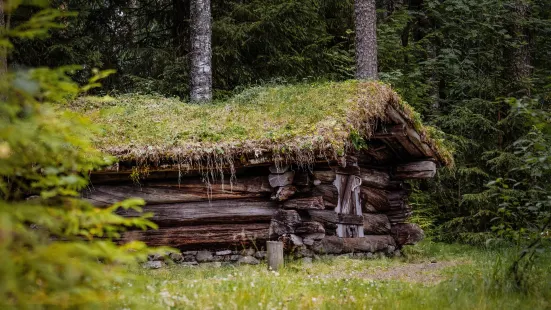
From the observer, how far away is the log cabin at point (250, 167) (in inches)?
A: 376

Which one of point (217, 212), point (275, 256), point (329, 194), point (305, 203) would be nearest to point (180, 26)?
point (217, 212)

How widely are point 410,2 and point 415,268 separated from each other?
13029mm

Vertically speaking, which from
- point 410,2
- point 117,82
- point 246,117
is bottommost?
point 246,117

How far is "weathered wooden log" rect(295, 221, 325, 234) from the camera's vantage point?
32.4ft

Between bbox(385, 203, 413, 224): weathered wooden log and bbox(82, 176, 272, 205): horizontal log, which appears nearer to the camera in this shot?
bbox(82, 176, 272, 205): horizontal log

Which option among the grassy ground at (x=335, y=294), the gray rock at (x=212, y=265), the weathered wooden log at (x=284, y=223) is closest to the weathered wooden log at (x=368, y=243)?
the weathered wooden log at (x=284, y=223)

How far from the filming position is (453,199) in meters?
17.0

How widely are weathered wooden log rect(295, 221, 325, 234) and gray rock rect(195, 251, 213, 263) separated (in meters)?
1.66

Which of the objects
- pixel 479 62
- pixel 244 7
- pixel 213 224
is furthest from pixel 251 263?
pixel 479 62

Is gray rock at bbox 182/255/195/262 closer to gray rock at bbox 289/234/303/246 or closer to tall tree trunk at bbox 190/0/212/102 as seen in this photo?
gray rock at bbox 289/234/303/246

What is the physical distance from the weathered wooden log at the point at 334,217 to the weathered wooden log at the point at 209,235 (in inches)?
35.3

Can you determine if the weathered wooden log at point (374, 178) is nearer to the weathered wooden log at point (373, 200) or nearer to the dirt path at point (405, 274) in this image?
the weathered wooden log at point (373, 200)

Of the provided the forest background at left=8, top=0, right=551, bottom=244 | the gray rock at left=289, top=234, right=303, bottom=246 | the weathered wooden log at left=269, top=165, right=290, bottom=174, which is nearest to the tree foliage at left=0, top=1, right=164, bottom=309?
the weathered wooden log at left=269, top=165, right=290, bottom=174

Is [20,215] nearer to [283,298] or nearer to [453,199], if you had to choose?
[283,298]
